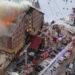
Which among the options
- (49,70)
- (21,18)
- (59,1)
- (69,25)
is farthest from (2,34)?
(59,1)

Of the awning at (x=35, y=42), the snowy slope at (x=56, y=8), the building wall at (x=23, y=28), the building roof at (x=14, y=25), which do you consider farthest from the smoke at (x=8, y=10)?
the snowy slope at (x=56, y=8)

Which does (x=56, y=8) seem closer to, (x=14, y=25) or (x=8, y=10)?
(x=14, y=25)

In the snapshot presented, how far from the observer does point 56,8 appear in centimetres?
3138

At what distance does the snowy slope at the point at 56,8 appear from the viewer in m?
28.9

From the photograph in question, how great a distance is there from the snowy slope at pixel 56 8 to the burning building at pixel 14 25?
11612 millimetres

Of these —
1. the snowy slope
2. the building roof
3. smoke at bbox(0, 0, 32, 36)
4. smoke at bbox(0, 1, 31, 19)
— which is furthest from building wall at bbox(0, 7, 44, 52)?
the snowy slope

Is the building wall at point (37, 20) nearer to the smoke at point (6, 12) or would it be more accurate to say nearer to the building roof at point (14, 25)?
the building roof at point (14, 25)

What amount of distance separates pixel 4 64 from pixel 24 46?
2.92 m

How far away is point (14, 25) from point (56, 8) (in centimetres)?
1821

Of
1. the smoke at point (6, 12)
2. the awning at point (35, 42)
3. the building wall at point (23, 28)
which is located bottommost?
the awning at point (35, 42)

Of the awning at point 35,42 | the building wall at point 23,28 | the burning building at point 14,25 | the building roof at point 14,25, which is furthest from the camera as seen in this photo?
the awning at point 35,42

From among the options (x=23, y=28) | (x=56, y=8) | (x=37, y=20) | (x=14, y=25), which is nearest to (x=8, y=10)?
(x=14, y=25)

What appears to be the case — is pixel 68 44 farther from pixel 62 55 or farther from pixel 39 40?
pixel 39 40

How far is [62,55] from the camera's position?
52.2 feet
